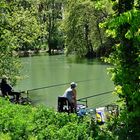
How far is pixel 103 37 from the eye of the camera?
59.9m

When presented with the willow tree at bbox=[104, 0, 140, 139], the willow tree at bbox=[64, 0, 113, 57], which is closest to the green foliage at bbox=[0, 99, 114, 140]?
the willow tree at bbox=[104, 0, 140, 139]

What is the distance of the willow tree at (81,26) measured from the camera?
58562 millimetres

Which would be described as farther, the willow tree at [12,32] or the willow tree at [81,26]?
the willow tree at [81,26]

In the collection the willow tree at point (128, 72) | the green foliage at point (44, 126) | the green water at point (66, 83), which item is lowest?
the green water at point (66, 83)

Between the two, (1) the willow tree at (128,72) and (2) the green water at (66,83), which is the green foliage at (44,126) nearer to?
(1) the willow tree at (128,72)

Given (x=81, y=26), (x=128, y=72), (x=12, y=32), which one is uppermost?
(x=81, y=26)

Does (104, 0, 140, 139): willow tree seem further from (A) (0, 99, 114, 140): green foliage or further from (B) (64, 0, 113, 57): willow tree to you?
(B) (64, 0, 113, 57): willow tree

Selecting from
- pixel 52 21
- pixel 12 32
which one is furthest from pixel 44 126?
pixel 52 21

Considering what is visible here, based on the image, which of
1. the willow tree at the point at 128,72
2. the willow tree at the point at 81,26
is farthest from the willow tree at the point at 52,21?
the willow tree at the point at 128,72

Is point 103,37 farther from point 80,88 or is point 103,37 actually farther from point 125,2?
point 125,2

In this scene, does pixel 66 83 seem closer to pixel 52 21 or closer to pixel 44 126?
pixel 44 126

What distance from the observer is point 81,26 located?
6000cm

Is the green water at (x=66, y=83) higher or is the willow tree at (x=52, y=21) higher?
the willow tree at (x=52, y=21)

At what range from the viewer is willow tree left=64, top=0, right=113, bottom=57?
58562mm
